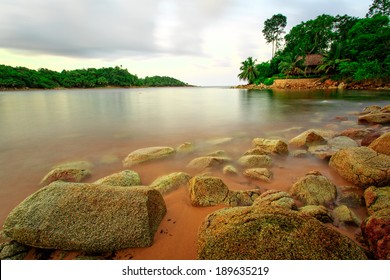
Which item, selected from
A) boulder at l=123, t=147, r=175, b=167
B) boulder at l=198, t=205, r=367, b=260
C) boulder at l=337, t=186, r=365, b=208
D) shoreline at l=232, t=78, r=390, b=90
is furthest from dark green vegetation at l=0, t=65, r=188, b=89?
boulder at l=337, t=186, r=365, b=208

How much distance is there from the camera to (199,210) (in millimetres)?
2955

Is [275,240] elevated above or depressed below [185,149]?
above

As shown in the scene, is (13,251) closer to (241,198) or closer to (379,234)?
(241,198)

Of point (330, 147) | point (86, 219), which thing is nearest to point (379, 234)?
point (86, 219)

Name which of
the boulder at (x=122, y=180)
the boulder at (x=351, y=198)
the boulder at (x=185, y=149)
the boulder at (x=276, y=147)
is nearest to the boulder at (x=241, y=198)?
the boulder at (x=351, y=198)

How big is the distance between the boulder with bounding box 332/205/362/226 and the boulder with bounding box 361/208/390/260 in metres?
0.49

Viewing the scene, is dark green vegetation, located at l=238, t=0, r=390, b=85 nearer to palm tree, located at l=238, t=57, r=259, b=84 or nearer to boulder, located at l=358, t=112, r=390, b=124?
palm tree, located at l=238, t=57, r=259, b=84

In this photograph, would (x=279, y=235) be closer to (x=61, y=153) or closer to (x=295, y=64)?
(x=61, y=153)

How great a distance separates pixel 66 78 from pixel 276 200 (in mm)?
96983

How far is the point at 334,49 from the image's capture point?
36.6 metres

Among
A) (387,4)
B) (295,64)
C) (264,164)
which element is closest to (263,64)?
(295,64)

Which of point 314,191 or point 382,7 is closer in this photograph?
point 314,191

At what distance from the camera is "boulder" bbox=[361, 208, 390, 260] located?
186 centimetres

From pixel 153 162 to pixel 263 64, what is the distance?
191ft
